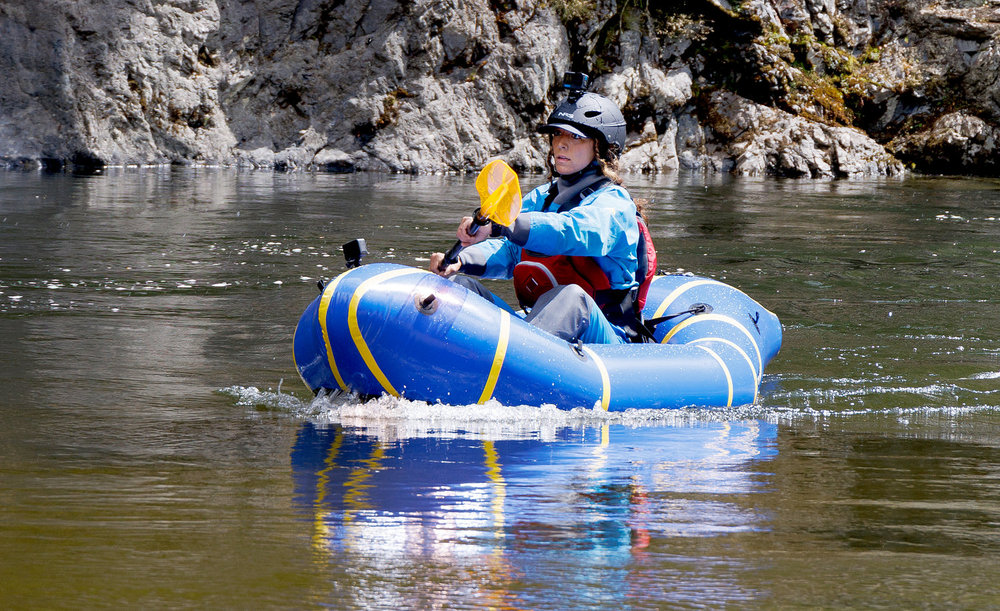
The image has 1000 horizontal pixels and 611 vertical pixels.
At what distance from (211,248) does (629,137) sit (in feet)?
46.3

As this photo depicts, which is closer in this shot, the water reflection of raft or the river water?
the river water

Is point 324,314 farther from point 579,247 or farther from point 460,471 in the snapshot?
point 460,471

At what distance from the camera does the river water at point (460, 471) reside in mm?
2475

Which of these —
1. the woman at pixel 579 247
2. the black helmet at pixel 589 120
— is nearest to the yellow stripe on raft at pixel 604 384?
the woman at pixel 579 247

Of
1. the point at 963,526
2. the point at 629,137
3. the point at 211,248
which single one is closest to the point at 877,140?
the point at 629,137

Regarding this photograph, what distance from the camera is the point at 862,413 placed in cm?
477

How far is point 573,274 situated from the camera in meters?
5.02

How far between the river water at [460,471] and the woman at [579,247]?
1.77ft

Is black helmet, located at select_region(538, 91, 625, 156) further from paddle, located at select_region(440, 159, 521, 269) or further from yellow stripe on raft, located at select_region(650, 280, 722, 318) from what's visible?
yellow stripe on raft, located at select_region(650, 280, 722, 318)

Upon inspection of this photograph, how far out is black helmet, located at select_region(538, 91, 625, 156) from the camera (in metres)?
4.89

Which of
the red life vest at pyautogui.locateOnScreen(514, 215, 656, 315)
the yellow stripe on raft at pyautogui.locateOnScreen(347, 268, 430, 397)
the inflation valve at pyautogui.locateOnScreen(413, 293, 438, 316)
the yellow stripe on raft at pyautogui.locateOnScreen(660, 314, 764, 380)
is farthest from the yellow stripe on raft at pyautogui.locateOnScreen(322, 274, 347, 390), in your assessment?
the yellow stripe on raft at pyautogui.locateOnScreen(660, 314, 764, 380)

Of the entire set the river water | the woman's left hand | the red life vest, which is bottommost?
the river water

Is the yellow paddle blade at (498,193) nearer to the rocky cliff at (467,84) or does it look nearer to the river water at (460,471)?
the river water at (460,471)

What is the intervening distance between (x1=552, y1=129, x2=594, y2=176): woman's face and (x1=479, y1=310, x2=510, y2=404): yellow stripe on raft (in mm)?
837
